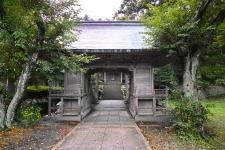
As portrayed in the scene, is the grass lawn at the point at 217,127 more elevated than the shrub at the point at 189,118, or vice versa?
the shrub at the point at 189,118

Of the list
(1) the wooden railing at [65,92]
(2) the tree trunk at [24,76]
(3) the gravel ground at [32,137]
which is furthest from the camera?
(1) the wooden railing at [65,92]

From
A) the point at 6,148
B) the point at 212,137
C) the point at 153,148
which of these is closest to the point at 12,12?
the point at 6,148

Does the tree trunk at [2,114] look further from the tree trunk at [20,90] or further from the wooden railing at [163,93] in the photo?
the wooden railing at [163,93]

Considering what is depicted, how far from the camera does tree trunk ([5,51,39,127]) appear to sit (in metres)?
10.7

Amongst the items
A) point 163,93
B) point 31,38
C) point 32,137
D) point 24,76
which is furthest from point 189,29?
point 32,137

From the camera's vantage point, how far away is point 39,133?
10.3 m

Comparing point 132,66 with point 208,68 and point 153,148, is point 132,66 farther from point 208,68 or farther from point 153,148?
point 153,148

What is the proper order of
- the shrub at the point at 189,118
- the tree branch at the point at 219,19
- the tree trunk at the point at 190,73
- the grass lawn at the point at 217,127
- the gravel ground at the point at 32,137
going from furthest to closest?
1. the tree branch at the point at 219,19
2. the tree trunk at the point at 190,73
3. the grass lawn at the point at 217,127
4. the shrub at the point at 189,118
5. the gravel ground at the point at 32,137

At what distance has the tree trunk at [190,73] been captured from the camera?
1120 cm

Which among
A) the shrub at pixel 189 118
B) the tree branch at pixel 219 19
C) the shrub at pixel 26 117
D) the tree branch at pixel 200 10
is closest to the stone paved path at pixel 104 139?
the shrub at pixel 189 118

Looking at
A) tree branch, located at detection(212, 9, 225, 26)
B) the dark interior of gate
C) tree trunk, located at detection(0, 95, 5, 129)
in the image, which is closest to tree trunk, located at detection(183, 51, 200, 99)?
tree branch, located at detection(212, 9, 225, 26)

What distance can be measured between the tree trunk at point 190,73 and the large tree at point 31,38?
4.31m

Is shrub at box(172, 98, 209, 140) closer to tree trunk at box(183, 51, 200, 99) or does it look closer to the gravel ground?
tree trunk at box(183, 51, 200, 99)

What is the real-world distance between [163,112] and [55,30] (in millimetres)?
6658
